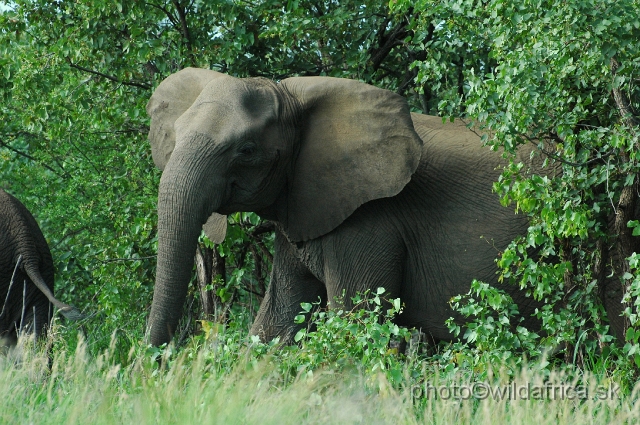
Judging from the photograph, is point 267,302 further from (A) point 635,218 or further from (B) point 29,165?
(B) point 29,165

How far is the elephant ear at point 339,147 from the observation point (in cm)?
699

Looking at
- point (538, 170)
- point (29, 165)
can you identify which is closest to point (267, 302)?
point (538, 170)

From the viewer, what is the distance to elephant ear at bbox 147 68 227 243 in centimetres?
721

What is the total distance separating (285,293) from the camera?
7.64 m

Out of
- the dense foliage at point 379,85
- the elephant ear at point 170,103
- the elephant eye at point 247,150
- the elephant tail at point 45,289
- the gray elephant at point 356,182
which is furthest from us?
the elephant tail at point 45,289

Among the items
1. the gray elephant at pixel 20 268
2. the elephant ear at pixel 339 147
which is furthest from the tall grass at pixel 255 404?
the gray elephant at pixel 20 268

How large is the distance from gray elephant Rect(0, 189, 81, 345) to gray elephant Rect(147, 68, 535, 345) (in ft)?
6.24

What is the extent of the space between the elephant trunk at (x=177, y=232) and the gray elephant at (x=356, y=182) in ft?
0.70

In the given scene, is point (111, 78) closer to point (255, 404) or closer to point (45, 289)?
point (45, 289)

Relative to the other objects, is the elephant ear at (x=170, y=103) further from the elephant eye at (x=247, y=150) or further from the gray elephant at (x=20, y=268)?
the gray elephant at (x=20, y=268)

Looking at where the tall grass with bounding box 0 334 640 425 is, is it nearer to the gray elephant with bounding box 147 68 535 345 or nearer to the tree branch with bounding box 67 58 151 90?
the gray elephant with bounding box 147 68 535 345

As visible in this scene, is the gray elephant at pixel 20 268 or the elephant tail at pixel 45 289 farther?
the gray elephant at pixel 20 268

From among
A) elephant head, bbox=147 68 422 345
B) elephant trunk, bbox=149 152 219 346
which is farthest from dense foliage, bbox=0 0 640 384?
elephant trunk, bbox=149 152 219 346

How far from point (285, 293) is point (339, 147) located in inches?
46.3
